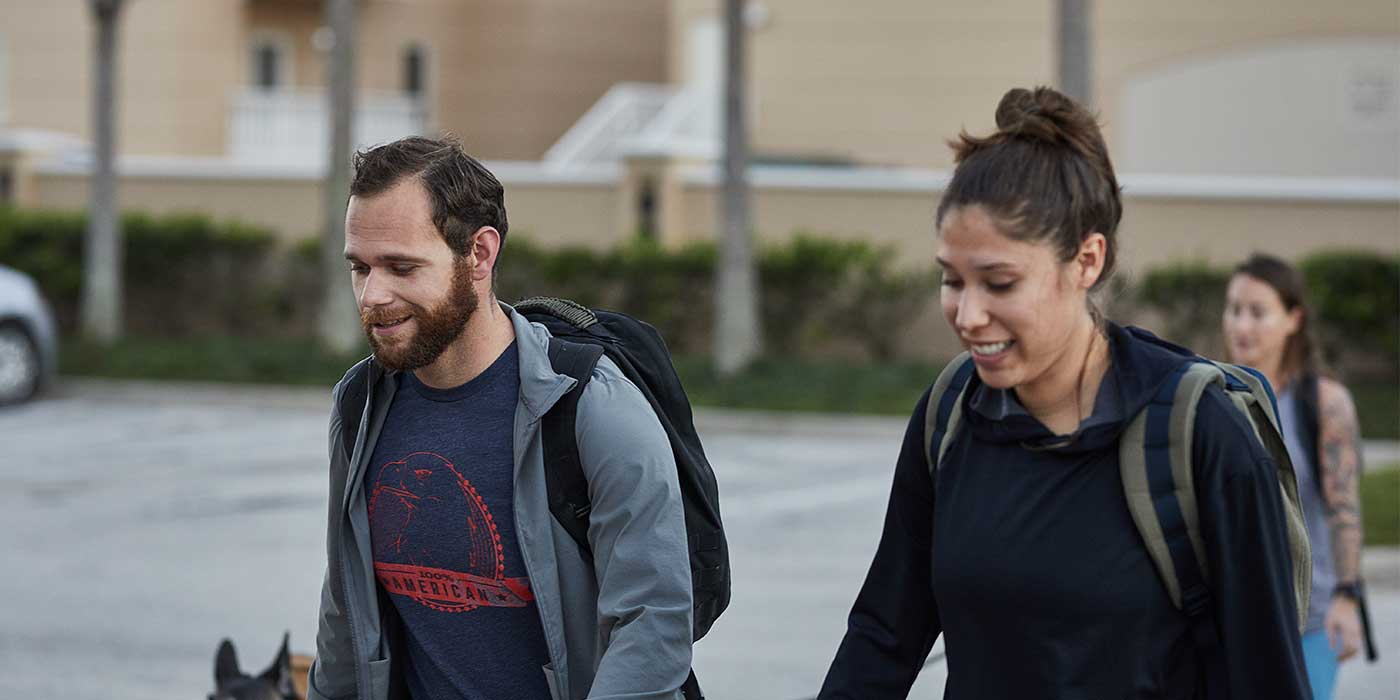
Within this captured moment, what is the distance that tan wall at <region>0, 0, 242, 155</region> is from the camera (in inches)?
1011

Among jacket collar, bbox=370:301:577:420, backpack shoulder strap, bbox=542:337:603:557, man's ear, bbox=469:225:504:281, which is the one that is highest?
man's ear, bbox=469:225:504:281

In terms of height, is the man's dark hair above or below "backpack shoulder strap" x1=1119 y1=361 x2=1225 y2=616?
above

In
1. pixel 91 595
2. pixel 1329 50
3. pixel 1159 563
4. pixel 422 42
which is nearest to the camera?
pixel 1159 563

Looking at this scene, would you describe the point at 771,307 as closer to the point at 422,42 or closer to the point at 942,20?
the point at 942,20

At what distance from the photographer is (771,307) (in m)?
18.4

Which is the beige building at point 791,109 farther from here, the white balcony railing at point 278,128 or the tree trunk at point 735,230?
the tree trunk at point 735,230

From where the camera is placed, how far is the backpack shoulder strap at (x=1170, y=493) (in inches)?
89.4

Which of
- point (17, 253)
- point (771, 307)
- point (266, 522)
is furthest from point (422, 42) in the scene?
point (266, 522)

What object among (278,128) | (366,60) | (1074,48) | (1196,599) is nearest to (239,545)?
(1074,48)

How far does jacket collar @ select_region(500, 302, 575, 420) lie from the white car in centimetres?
1412

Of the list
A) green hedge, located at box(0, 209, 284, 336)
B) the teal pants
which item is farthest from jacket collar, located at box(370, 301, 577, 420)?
green hedge, located at box(0, 209, 284, 336)

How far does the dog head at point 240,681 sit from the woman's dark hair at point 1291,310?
3027mm

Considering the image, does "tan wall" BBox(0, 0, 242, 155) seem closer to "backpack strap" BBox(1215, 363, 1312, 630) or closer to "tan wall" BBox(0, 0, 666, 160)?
"tan wall" BBox(0, 0, 666, 160)

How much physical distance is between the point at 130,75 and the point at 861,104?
11244 millimetres
